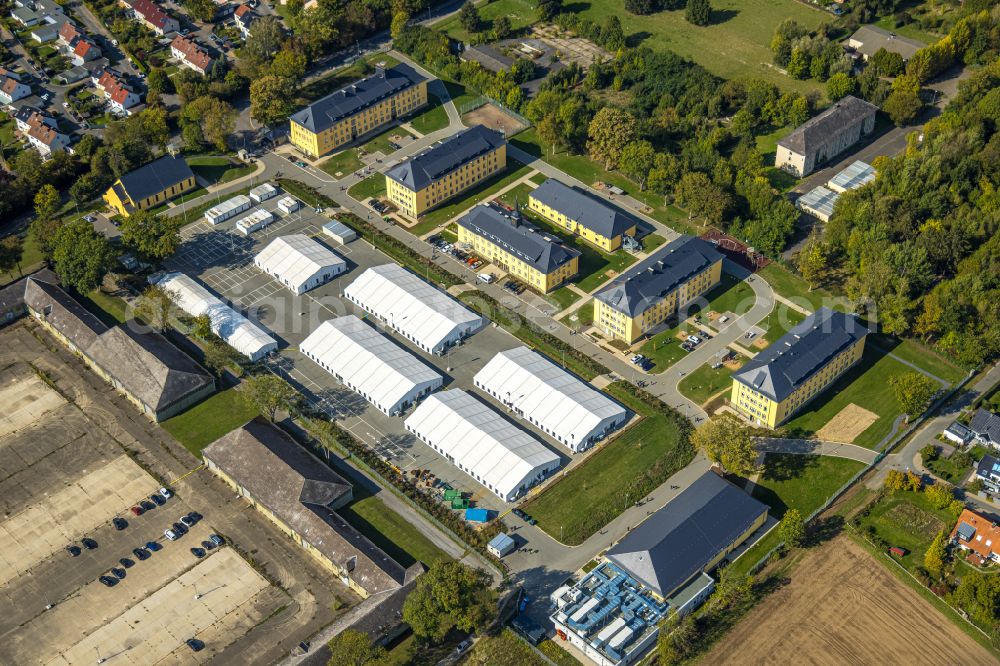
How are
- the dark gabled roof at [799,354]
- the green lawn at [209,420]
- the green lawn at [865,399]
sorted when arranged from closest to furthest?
the dark gabled roof at [799,354] < the green lawn at [865,399] < the green lawn at [209,420]

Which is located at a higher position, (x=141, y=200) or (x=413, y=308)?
(x=141, y=200)

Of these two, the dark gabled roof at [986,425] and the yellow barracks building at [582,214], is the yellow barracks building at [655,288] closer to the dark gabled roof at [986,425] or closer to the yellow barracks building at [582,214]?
the yellow barracks building at [582,214]

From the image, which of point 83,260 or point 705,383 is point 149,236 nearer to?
point 83,260

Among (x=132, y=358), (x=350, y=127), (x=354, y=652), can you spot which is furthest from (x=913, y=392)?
(x=350, y=127)

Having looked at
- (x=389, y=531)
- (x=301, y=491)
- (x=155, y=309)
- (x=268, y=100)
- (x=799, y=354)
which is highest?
(x=268, y=100)

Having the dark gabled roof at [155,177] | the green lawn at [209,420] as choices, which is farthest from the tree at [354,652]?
the dark gabled roof at [155,177]

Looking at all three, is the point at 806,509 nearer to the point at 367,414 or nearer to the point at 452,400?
the point at 452,400

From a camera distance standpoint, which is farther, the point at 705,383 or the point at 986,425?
the point at 705,383
